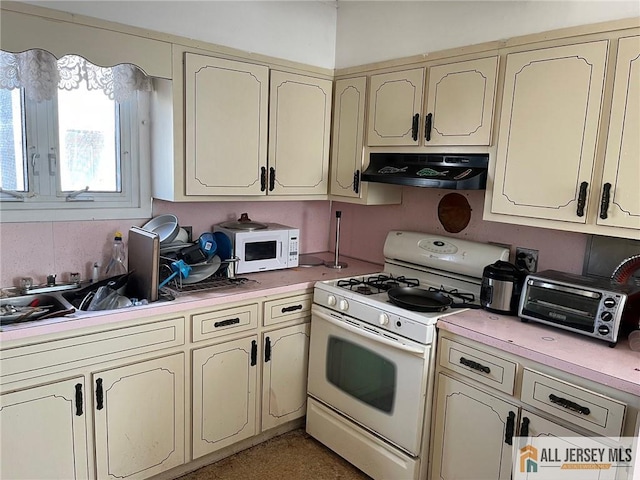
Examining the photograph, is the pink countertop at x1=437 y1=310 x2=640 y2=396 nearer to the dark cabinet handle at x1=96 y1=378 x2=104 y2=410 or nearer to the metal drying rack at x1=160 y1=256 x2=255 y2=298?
the metal drying rack at x1=160 y1=256 x2=255 y2=298

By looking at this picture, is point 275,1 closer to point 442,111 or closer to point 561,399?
point 442,111

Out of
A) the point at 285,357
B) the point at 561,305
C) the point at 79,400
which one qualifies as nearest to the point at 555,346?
the point at 561,305

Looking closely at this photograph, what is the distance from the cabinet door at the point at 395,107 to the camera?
2471mm

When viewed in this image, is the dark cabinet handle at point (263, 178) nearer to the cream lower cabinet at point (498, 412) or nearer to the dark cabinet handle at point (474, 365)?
the cream lower cabinet at point (498, 412)

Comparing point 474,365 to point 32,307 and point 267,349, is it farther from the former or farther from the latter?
point 32,307

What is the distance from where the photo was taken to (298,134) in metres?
2.79

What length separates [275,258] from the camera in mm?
2768

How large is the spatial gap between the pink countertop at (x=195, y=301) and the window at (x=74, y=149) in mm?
663

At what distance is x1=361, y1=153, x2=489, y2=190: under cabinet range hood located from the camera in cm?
220

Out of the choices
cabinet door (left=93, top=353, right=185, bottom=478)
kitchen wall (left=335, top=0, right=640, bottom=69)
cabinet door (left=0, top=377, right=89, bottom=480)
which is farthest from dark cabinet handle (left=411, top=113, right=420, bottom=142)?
cabinet door (left=0, top=377, right=89, bottom=480)

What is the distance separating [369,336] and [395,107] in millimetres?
1262

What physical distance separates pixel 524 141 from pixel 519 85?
250 millimetres

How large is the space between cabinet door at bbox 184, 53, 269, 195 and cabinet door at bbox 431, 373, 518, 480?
1.49 metres

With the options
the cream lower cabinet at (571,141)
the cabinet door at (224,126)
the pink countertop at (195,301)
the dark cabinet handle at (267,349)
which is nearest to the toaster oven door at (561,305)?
the cream lower cabinet at (571,141)
